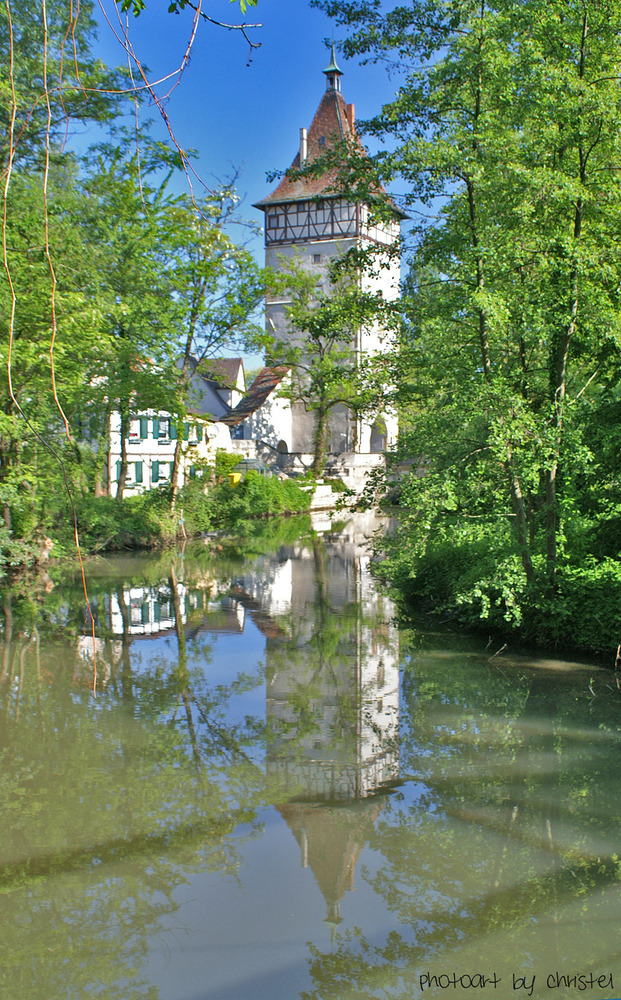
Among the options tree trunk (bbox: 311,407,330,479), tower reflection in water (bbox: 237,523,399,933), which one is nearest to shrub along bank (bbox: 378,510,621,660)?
tower reflection in water (bbox: 237,523,399,933)

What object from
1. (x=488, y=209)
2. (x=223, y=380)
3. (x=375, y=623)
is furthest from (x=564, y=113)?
(x=223, y=380)

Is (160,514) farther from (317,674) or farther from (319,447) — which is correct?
(319,447)

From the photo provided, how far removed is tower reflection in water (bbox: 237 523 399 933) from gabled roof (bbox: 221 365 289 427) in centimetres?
2700

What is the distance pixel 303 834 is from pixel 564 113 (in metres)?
7.94

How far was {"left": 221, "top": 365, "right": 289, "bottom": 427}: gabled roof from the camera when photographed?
4391 cm

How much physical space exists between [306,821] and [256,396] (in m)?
40.9

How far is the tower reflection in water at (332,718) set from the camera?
6.33 meters

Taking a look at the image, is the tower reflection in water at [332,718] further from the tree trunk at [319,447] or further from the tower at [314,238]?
the tower at [314,238]

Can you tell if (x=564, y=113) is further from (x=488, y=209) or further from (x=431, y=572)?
(x=431, y=572)

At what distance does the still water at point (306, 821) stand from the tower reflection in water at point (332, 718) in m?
0.03

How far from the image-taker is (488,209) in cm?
1063

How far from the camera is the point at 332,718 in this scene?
9188mm

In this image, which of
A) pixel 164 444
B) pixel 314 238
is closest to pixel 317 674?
pixel 164 444

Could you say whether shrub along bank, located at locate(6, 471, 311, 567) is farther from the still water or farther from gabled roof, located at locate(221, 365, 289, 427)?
gabled roof, located at locate(221, 365, 289, 427)
